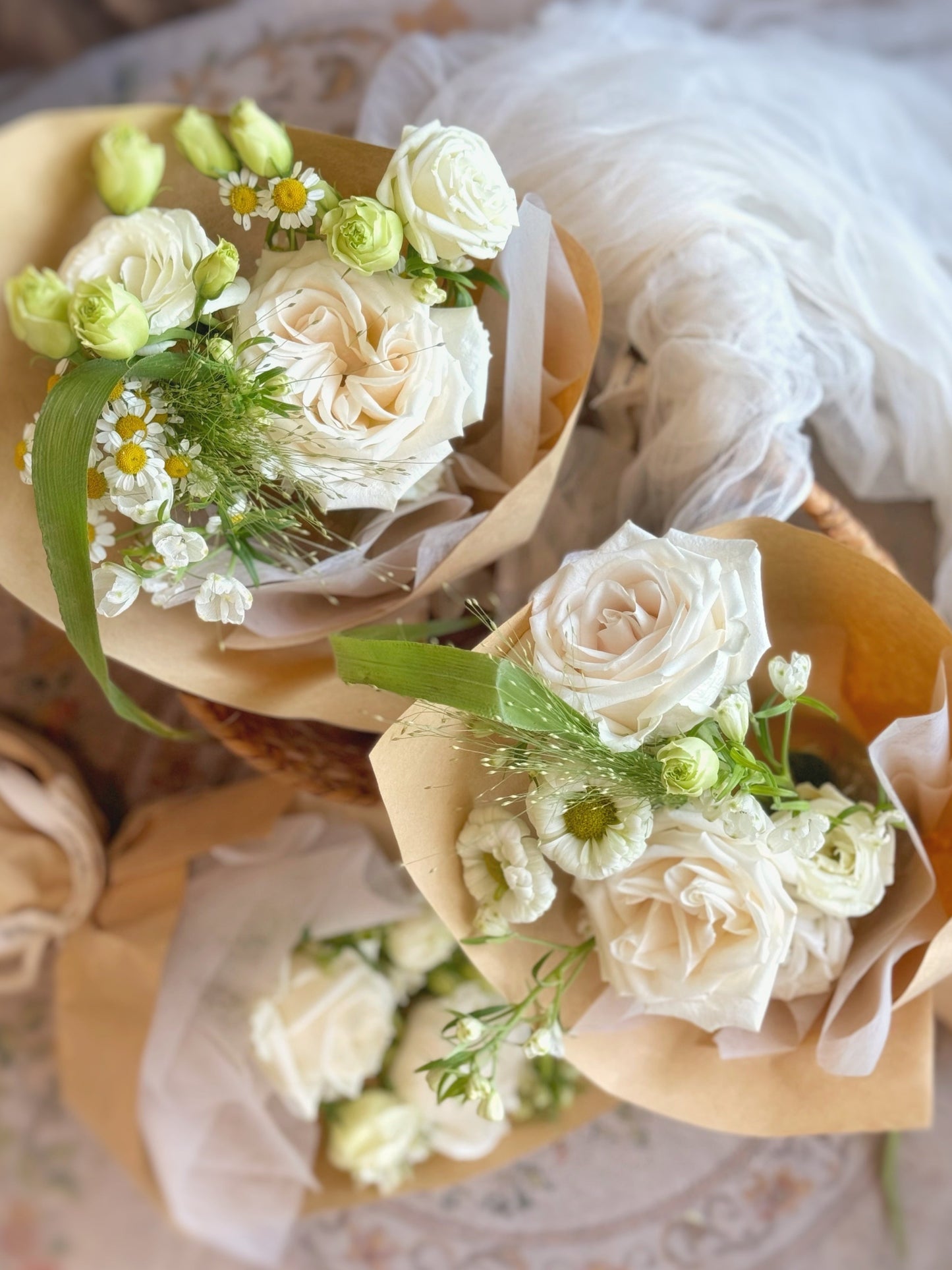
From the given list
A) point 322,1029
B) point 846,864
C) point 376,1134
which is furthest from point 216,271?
point 376,1134

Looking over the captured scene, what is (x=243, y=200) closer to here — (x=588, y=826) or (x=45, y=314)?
(x=45, y=314)

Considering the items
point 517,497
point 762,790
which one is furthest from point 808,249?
point 762,790

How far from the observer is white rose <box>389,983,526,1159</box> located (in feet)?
3.07

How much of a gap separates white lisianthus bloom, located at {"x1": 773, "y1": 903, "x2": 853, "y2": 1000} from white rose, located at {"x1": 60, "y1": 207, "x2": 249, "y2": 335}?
19.8 inches

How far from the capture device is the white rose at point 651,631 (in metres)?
0.50

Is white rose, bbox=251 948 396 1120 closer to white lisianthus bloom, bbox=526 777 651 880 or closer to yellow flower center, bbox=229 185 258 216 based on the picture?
white lisianthus bloom, bbox=526 777 651 880

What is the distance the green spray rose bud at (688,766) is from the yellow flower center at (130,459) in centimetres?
31

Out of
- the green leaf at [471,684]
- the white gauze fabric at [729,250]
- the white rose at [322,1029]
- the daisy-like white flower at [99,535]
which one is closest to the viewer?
the green leaf at [471,684]

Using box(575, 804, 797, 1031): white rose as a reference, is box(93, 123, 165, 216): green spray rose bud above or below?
above

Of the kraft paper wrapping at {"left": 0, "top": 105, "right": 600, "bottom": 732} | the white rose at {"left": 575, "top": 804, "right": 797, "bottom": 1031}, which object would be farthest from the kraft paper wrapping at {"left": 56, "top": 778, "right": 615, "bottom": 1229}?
the white rose at {"left": 575, "top": 804, "right": 797, "bottom": 1031}

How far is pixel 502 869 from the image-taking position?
60 centimetres

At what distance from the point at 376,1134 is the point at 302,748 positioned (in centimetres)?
39

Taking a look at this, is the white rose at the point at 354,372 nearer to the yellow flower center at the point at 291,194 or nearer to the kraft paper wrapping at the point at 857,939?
the yellow flower center at the point at 291,194

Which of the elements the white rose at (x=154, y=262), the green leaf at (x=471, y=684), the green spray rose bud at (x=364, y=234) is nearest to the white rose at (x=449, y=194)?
the green spray rose bud at (x=364, y=234)
